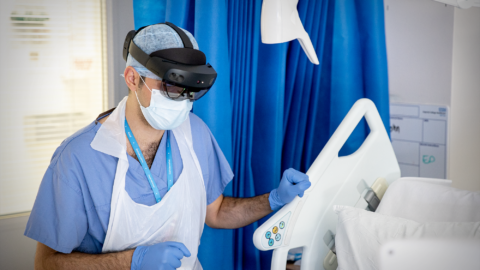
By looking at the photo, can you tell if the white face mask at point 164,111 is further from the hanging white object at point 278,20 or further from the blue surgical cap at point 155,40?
the hanging white object at point 278,20

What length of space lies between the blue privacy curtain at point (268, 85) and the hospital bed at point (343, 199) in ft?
1.10

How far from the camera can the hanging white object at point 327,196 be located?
1.05 meters

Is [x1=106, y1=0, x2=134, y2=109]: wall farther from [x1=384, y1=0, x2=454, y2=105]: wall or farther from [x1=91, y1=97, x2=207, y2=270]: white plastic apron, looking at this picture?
[x1=384, y1=0, x2=454, y2=105]: wall

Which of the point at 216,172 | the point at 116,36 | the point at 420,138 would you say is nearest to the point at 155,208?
the point at 216,172

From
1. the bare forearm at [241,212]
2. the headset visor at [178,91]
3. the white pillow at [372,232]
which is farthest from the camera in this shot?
the bare forearm at [241,212]

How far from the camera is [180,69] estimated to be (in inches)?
40.4

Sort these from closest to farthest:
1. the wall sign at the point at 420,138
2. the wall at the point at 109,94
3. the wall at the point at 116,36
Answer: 1. the wall at the point at 109,94
2. the wall at the point at 116,36
3. the wall sign at the point at 420,138

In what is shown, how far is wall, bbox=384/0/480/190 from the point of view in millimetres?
1589

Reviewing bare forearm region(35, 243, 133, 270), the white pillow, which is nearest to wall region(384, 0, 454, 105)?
the white pillow

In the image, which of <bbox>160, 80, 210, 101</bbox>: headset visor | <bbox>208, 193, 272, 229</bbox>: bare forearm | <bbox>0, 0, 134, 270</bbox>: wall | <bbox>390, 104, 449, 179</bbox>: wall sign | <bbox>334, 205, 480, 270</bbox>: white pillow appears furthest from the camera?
<bbox>390, 104, 449, 179</bbox>: wall sign

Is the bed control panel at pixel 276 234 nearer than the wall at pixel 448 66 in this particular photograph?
Yes

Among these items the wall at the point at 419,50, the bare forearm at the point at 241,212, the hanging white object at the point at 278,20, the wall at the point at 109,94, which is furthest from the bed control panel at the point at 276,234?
the wall at the point at 419,50

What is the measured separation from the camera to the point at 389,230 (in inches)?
39.2

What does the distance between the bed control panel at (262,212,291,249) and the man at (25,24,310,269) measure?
0.33 feet
